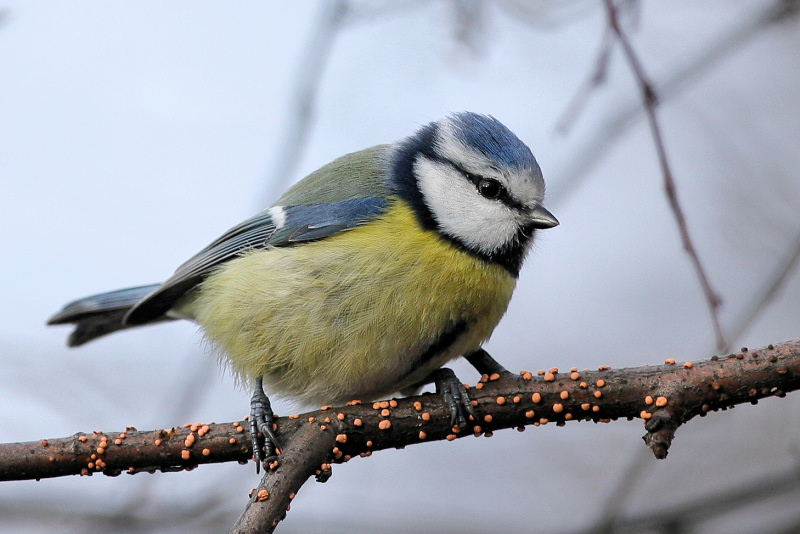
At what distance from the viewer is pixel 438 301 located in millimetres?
1901

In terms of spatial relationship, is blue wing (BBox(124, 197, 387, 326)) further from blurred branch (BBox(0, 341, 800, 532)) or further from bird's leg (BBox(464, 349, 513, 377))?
blurred branch (BBox(0, 341, 800, 532))

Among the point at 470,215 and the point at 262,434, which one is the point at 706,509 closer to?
the point at 470,215

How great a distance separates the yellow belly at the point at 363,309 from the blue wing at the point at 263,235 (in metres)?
0.04

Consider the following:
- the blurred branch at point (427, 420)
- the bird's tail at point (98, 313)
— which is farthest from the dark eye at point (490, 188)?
the bird's tail at point (98, 313)

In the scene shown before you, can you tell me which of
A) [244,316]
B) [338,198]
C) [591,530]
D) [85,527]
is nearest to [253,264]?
[244,316]

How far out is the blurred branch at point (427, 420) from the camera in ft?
4.98

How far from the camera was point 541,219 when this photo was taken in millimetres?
1979

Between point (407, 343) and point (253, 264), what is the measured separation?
542mm

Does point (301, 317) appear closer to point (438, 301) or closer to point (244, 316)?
point (244, 316)

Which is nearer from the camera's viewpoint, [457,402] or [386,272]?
[457,402]

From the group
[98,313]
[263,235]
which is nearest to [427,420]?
[263,235]

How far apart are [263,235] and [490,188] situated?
67 cm

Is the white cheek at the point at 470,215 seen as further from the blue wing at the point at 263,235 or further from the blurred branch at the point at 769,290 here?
the blurred branch at the point at 769,290

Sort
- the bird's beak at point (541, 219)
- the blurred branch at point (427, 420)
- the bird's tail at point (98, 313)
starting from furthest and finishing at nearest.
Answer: the bird's tail at point (98, 313), the bird's beak at point (541, 219), the blurred branch at point (427, 420)
